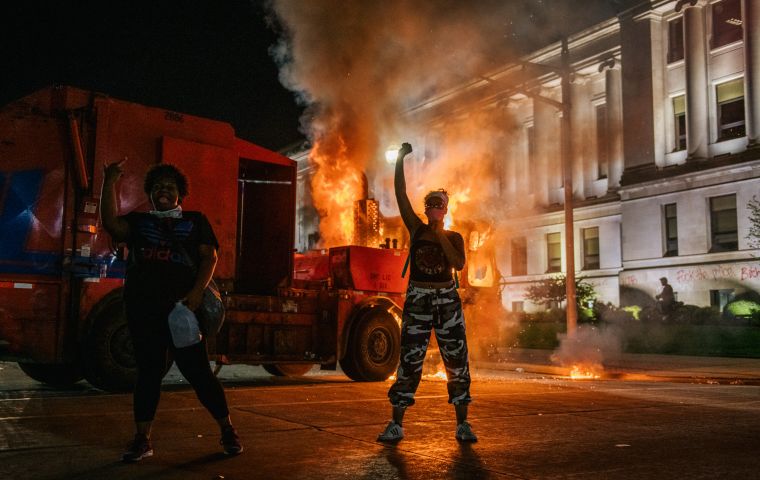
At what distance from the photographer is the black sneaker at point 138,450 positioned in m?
4.37

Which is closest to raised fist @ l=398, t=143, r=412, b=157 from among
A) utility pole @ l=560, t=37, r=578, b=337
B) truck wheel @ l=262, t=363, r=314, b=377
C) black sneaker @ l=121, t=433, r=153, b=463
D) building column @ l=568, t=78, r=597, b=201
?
black sneaker @ l=121, t=433, r=153, b=463

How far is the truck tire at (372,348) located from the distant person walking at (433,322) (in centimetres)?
551

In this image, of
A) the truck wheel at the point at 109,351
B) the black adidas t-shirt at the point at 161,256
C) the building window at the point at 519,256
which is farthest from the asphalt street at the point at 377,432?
the building window at the point at 519,256

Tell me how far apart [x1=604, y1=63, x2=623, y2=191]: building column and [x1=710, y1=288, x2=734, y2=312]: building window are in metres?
7.72

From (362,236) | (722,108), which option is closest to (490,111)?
(722,108)

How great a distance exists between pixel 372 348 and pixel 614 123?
90.8 feet

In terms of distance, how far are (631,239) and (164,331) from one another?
102 ft

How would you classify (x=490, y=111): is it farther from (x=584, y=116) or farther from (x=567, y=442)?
(x=567, y=442)

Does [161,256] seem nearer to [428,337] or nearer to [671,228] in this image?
[428,337]

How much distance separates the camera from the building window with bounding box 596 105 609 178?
36.3m

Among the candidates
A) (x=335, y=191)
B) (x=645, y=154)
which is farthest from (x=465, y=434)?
(x=645, y=154)

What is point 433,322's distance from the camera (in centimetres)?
541

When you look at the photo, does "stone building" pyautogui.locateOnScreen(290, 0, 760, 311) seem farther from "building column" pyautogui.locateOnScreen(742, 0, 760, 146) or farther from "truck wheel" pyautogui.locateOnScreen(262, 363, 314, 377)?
"truck wheel" pyautogui.locateOnScreen(262, 363, 314, 377)

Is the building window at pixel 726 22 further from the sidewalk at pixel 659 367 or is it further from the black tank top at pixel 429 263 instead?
the black tank top at pixel 429 263
